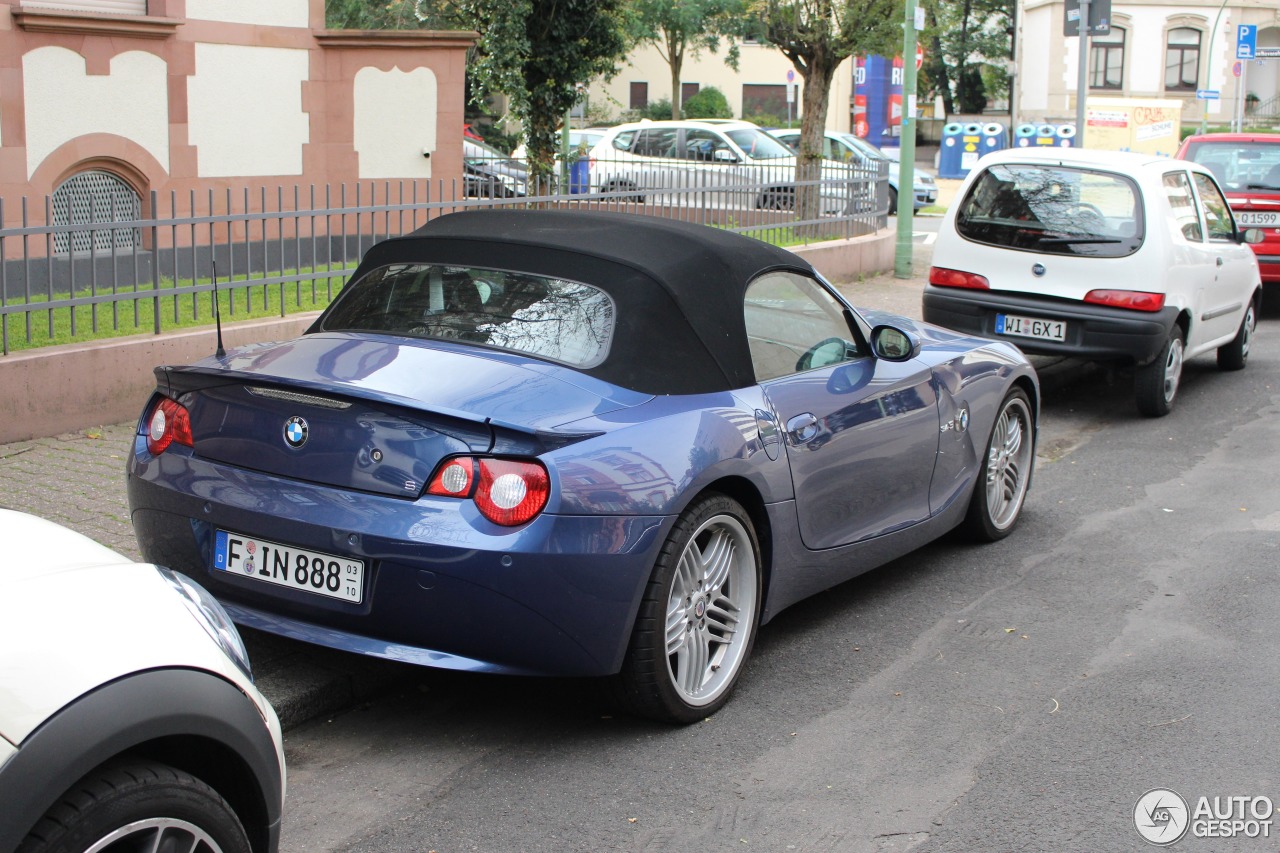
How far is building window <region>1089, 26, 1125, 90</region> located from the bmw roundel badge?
6216 cm

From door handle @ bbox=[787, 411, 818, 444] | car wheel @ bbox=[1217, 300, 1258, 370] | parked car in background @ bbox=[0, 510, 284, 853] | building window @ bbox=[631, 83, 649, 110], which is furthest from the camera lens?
building window @ bbox=[631, 83, 649, 110]

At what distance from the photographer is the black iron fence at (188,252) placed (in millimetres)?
7883

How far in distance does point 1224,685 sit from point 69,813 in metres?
3.87

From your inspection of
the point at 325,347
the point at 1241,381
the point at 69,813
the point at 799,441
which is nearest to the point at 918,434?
the point at 799,441

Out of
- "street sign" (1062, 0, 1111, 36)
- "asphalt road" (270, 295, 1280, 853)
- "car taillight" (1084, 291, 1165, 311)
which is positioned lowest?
"asphalt road" (270, 295, 1280, 853)

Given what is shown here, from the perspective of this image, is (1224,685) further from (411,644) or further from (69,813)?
(69,813)

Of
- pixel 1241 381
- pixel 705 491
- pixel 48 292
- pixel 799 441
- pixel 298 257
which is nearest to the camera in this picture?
Result: pixel 705 491

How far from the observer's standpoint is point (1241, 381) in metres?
11.7

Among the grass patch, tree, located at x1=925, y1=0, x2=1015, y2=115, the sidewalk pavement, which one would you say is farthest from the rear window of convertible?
tree, located at x1=925, y1=0, x2=1015, y2=115

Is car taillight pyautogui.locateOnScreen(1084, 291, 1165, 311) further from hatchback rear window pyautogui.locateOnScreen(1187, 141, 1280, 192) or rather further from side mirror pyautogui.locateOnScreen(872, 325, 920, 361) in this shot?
hatchback rear window pyautogui.locateOnScreen(1187, 141, 1280, 192)

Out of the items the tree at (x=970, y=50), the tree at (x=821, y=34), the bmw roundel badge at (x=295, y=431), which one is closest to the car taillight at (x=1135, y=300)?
the bmw roundel badge at (x=295, y=431)

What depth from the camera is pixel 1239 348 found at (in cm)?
1204

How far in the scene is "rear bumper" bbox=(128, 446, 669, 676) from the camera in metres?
3.95

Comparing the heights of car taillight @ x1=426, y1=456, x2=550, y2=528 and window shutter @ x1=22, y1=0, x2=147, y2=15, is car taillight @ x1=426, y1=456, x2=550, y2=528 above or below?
below
